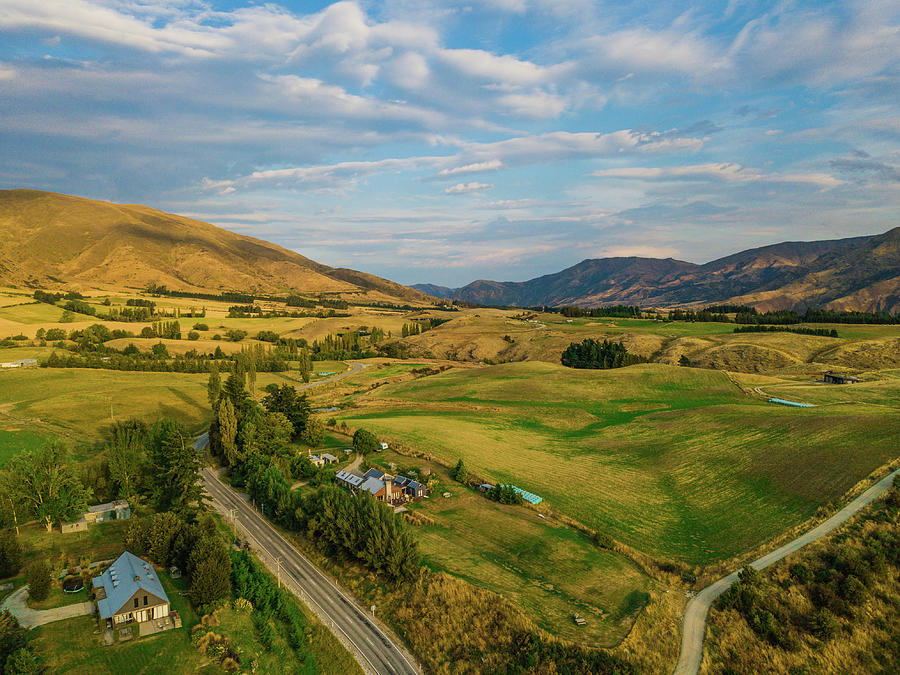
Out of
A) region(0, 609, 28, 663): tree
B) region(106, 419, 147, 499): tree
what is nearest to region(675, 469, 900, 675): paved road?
region(0, 609, 28, 663): tree

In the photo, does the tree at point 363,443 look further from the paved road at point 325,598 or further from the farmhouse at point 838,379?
the farmhouse at point 838,379

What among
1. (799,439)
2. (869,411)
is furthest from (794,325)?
(799,439)

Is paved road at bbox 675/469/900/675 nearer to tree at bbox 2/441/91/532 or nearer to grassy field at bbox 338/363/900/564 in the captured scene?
grassy field at bbox 338/363/900/564

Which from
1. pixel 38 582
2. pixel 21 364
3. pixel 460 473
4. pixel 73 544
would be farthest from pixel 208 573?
pixel 21 364

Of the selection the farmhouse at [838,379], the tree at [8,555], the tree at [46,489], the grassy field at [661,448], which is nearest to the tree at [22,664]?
the tree at [8,555]

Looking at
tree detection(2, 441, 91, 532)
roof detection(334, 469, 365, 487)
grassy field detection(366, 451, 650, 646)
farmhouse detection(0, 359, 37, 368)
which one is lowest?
grassy field detection(366, 451, 650, 646)

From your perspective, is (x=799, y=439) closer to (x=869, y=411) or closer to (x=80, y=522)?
(x=869, y=411)

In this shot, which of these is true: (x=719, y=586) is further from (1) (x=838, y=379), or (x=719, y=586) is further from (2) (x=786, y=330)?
(2) (x=786, y=330)
